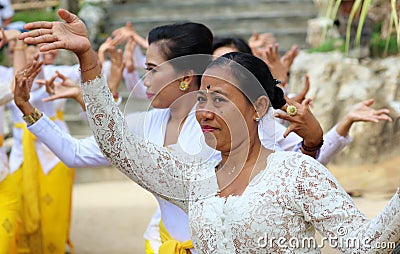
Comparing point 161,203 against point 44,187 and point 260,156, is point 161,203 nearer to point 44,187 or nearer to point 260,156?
point 260,156

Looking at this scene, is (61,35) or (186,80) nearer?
(61,35)

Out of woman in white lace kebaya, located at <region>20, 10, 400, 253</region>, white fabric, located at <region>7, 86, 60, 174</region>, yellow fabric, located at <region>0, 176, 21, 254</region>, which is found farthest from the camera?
white fabric, located at <region>7, 86, 60, 174</region>

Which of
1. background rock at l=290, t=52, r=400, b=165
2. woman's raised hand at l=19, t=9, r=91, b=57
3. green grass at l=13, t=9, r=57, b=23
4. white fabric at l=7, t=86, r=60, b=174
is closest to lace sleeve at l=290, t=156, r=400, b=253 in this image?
woman's raised hand at l=19, t=9, r=91, b=57

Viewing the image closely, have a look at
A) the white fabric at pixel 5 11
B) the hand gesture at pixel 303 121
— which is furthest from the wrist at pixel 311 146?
the white fabric at pixel 5 11

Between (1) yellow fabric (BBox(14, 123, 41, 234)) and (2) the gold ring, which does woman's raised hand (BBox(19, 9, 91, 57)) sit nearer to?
(2) the gold ring

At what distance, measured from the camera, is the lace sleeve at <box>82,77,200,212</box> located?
2.47 m

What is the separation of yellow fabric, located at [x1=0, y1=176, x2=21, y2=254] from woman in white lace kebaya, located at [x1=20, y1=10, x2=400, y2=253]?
5.45 feet

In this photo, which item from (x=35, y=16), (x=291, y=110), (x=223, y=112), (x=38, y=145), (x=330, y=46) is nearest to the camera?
(x=223, y=112)

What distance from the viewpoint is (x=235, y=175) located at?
2.64 metres

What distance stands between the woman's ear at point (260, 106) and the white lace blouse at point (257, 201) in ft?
0.52

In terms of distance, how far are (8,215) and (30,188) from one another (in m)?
1.43

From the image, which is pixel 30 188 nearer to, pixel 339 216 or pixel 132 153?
pixel 132 153

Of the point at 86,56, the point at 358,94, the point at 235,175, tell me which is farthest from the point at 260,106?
the point at 358,94

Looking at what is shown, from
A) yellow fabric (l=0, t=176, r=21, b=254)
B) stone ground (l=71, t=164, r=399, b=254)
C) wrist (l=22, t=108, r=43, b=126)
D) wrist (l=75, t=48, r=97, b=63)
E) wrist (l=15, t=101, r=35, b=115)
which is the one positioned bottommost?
stone ground (l=71, t=164, r=399, b=254)
